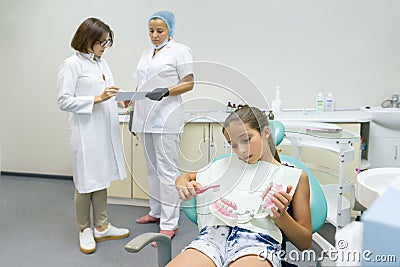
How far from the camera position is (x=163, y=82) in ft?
6.31

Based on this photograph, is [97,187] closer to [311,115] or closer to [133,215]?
[133,215]

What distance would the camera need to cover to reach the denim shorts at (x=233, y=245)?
3.47 ft

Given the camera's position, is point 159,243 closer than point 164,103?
Yes

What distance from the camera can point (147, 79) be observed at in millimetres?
2000

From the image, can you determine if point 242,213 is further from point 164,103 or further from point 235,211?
point 164,103

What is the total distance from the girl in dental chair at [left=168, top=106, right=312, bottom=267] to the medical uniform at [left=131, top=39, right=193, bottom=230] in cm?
67

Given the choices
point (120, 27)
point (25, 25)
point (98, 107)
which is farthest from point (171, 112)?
point (25, 25)

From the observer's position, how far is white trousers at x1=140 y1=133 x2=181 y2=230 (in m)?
1.98

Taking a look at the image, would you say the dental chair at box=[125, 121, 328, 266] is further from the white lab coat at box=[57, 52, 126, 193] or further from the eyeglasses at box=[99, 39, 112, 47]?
the eyeglasses at box=[99, 39, 112, 47]

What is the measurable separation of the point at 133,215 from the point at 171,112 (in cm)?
101

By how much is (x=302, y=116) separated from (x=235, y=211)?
1.40m

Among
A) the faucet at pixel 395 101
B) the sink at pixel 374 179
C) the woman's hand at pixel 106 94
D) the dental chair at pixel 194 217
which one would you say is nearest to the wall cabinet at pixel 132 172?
the woman's hand at pixel 106 94

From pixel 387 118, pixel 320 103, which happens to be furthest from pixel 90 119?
pixel 387 118

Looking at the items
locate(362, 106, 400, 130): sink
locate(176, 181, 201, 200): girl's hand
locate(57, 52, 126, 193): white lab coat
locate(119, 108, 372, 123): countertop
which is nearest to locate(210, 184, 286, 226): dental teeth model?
locate(176, 181, 201, 200): girl's hand
